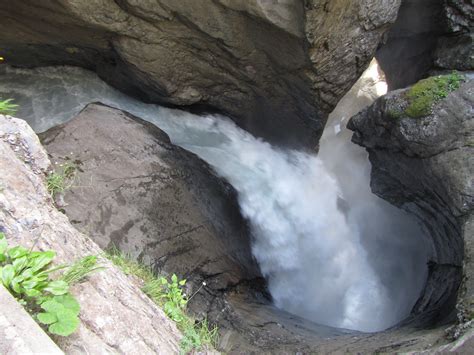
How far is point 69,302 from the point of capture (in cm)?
255

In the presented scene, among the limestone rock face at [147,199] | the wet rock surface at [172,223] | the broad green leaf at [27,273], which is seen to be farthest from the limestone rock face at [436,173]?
the broad green leaf at [27,273]

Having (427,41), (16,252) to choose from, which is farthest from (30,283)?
(427,41)

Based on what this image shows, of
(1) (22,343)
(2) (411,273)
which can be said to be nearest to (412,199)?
(2) (411,273)

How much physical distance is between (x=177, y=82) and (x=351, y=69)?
2.95 meters

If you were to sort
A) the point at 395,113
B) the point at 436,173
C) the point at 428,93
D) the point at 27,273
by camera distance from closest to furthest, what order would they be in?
the point at 27,273, the point at 436,173, the point at 428,93, the point at 395,113

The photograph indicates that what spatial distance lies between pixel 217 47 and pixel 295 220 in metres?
3.61

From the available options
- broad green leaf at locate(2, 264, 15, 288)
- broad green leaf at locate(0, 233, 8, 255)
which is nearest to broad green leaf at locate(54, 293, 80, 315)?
broad green leaf at locate(2, 264, 15, 288)

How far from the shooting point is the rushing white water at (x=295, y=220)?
27.3 ft

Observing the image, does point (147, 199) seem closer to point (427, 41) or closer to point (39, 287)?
point (39, 287)

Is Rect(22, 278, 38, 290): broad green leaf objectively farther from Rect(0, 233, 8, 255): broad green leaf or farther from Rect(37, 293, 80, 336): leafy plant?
Rect(0, 233, 8, 255): broad green leaf

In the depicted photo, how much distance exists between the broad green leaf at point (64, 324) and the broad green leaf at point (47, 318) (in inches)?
0.7

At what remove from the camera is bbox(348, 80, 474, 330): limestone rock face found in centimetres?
566

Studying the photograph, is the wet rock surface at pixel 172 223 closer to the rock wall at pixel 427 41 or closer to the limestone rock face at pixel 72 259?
the limestone rock face at pixel 72 259

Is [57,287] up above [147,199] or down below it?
below
